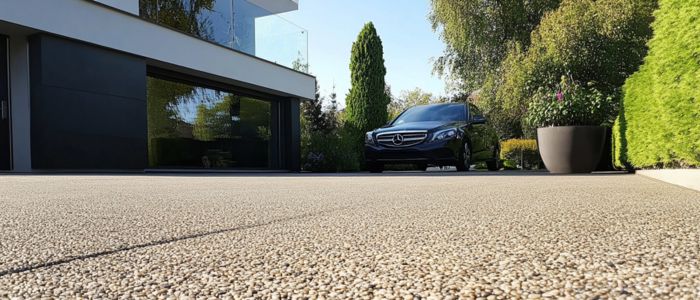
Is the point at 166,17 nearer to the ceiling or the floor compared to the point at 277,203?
nearer to the ceiling

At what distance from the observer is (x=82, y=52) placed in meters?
9.05

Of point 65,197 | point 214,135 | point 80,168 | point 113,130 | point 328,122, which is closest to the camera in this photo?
point 65,197

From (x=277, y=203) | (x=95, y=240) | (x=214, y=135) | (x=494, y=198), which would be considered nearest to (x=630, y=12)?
(x=214, y=135)

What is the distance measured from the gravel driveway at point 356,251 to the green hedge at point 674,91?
1419mm

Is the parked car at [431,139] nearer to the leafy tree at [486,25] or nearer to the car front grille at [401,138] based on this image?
the car front grille at [401,138]

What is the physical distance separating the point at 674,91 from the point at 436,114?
246 inches

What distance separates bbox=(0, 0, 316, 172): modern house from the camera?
848cm

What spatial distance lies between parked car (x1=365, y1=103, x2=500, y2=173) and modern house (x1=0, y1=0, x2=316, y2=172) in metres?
4.44

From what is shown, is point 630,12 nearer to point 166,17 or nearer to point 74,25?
point 166,17

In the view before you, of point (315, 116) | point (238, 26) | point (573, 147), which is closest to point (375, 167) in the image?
point (573, 147)

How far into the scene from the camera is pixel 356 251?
1.54m

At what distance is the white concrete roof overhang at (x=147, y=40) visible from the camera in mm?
8383

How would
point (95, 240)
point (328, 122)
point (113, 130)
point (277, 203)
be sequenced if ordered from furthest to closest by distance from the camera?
point (328, 122) < point (113, 130) < point (277, 203) < point (95, 240)

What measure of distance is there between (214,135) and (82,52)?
383 cm
